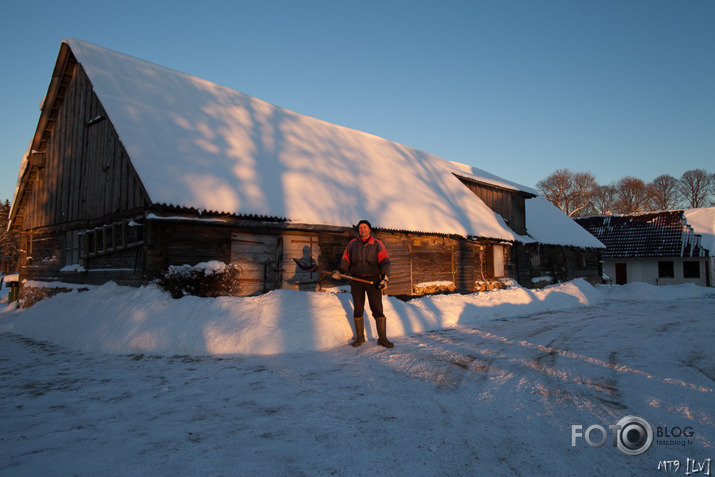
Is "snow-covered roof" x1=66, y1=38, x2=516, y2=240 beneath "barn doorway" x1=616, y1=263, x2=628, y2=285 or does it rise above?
above

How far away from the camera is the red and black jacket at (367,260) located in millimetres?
6922

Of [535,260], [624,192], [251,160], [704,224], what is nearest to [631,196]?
[624,192]

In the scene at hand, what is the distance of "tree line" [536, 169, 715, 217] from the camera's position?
41.0m

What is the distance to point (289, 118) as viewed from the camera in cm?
1541

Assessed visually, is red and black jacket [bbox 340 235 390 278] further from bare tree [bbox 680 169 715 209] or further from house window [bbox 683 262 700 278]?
bare tree [bbox 680 169 715 209]

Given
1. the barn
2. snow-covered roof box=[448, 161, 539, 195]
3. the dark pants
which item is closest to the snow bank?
→ the dark pants

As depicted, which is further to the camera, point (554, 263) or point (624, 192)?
point (624, 192)

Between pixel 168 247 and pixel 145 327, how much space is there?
231 cm

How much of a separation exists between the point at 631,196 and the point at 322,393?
4972cm

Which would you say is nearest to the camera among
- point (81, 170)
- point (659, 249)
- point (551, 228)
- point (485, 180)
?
point (81, 170)

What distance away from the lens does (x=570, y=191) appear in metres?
41.3

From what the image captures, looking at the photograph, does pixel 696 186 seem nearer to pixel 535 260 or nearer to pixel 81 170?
pixel 535 260

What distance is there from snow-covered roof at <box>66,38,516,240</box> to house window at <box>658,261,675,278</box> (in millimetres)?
16856

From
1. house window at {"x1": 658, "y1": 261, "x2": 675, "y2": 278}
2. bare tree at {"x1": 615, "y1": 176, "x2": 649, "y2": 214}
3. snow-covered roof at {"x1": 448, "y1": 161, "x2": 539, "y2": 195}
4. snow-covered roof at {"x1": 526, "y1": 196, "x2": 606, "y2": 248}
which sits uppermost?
bare tree at {"x1": 615, "y1": 176, "x2": 649, "y2": 214}
